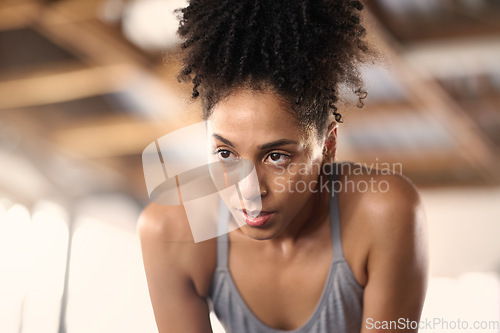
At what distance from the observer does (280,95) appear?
1.10 ft

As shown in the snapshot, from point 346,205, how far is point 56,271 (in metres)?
0.30

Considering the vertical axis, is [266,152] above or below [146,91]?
below

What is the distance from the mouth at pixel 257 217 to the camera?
0.36 metres

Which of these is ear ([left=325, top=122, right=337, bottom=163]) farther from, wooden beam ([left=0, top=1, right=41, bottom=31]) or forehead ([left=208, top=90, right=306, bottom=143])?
wooden beam ([left=0, top=1, right=41, bottom=31])

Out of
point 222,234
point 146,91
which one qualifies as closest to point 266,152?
point 222,234

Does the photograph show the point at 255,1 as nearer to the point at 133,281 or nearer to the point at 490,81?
the point at 133,281

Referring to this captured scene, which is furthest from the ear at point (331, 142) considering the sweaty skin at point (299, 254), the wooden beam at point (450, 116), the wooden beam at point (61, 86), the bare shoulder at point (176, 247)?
the wooden beam at point (61, 86)

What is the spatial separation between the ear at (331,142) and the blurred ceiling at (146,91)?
154mm

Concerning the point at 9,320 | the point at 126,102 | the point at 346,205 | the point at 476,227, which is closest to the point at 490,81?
the point at 476,227

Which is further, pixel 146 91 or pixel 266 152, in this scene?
pixel 146 91

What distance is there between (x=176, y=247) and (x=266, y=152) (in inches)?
5.1

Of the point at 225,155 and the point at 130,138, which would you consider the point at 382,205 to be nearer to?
the point at 225,155

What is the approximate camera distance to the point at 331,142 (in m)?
0.39

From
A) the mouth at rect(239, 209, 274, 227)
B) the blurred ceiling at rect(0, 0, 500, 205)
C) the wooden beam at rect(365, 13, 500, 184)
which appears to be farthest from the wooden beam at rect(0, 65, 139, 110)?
the mouth at rect(239, 209, 274, 227)
